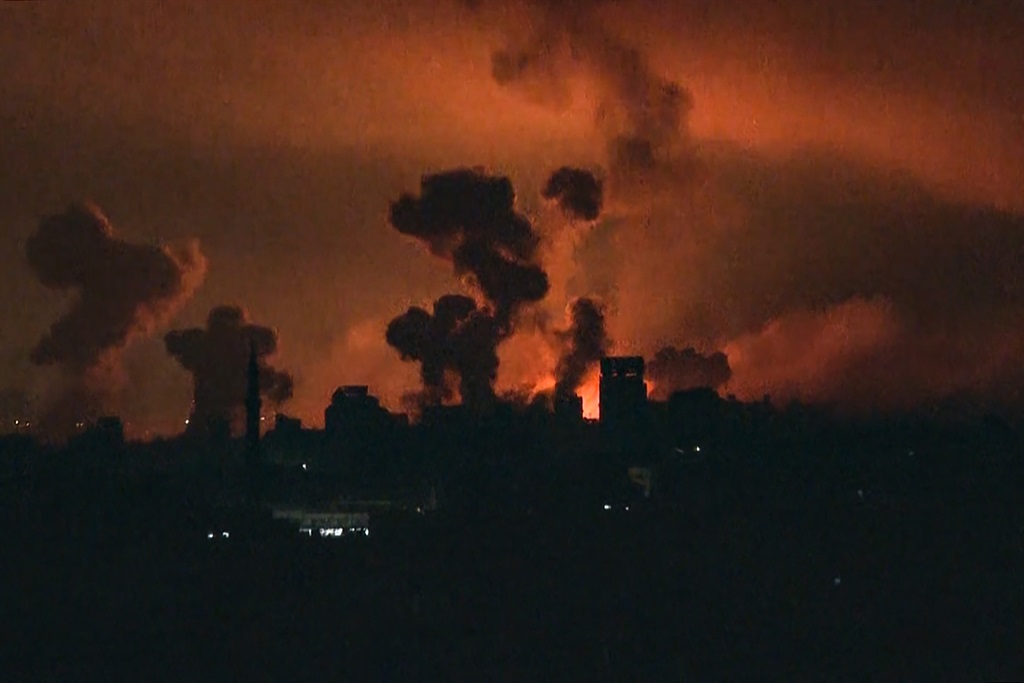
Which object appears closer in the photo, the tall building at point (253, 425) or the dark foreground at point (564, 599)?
the dark foreground at point (564, 599)

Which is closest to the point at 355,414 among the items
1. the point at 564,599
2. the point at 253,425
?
the point at 253,425

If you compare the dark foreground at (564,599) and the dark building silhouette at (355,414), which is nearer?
the dark foreground at (564,599)

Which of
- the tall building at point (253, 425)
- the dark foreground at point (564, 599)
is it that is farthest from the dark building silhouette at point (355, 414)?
the dark foreground at point (564, 599)

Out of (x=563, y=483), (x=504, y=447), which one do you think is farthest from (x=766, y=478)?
(x=504, y=447)

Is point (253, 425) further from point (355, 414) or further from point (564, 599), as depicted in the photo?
point (564, 599)

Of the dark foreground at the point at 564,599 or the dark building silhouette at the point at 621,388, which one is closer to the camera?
the dark foreground at the point at 564,599

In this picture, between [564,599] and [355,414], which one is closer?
[564,599]

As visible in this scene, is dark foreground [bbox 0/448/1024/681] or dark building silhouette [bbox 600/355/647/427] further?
dark building silhouette [bbox 600/355/647/427]

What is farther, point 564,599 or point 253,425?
point 253,425

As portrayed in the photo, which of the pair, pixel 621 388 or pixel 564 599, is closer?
pixel 564 599

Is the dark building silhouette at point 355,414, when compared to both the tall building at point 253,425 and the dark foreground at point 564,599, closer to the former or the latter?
the tall building at point 253,425

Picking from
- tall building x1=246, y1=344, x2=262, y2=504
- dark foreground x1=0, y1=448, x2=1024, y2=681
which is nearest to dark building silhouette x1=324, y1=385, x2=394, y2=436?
tall building x1=246, y1=344, x2=262, y2=504

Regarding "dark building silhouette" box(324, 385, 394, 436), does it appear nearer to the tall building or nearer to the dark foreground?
the tall building

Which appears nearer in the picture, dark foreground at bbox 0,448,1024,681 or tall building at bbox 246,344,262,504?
dark foreground at bbox 0,448,1024,681
